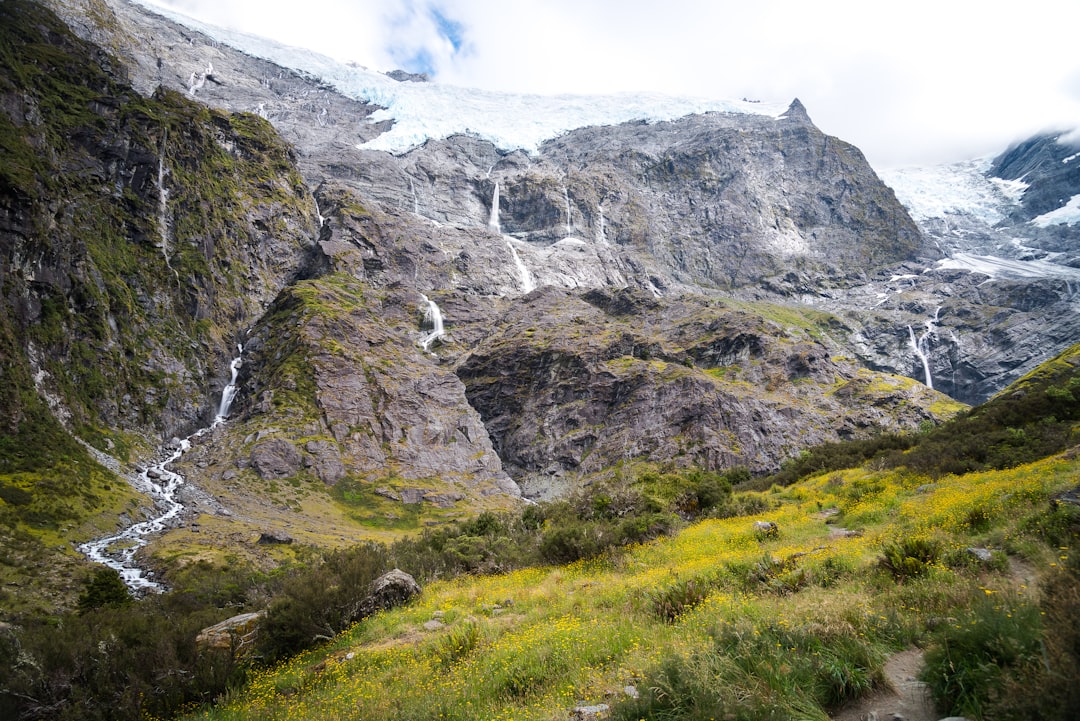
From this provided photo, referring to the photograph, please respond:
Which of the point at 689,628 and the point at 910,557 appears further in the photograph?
the point at 910,557

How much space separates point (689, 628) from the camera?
839cm

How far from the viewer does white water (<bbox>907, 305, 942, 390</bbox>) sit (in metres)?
162

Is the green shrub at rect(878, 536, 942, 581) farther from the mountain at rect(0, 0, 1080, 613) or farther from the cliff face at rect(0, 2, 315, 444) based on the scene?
the cliff face at rect(0, 2, 315, 444)

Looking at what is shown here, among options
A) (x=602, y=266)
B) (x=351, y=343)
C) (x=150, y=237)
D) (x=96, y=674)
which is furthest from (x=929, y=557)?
(x=602, y=266)

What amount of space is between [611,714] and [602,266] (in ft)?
621

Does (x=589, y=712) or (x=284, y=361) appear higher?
(x=284, y=361)

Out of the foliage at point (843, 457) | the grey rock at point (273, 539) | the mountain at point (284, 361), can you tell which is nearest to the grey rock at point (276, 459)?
the mountain at point (284, 361)

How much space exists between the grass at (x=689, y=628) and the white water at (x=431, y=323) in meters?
109

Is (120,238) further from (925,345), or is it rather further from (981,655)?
(925,345)

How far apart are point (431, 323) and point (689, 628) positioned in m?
125

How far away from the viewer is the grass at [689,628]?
19.9 ft

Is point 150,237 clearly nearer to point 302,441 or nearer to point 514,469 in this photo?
point 302,441

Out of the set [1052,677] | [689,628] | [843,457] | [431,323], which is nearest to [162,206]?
[431,323]

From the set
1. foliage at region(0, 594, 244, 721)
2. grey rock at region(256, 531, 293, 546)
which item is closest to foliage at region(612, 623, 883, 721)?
foliage at region(0, 594, 244, 721)
